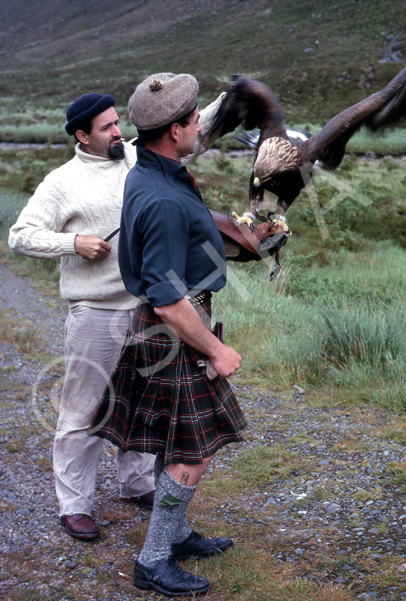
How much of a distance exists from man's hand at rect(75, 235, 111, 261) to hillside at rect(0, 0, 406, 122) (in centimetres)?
3522

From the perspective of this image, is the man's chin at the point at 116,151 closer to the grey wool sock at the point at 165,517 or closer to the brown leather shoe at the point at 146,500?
the grey wool sock at the point at 165,517

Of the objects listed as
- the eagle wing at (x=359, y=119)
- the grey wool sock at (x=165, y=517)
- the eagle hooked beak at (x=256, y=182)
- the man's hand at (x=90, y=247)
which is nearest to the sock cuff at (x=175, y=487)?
the grey wool sock at (x=165, y=517)

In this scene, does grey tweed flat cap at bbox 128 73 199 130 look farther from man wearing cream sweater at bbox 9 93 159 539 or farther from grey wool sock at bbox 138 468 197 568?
grey wool sock at bbox 138 468 197 568

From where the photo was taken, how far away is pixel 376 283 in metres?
8.55

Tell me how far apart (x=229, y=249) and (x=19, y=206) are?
10751 mm

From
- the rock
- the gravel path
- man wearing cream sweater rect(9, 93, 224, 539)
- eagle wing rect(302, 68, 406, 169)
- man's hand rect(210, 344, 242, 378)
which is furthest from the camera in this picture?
the rock

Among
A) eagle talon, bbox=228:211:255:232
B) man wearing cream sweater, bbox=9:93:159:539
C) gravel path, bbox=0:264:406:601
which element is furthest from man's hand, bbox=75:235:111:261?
gravel path, bbox=0:264:406:601

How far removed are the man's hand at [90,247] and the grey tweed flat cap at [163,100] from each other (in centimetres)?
84

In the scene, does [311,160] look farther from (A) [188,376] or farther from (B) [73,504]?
(B) [73,504]

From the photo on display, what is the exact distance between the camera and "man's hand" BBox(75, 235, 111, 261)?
3152mm

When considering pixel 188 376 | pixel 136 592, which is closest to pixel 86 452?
pixel 136 592

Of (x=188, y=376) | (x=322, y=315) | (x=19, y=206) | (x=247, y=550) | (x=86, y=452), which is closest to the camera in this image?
(x=188, y=376)

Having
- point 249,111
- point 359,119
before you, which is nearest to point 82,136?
point 249,111

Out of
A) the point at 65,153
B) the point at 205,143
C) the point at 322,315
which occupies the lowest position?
the point at 65,153
